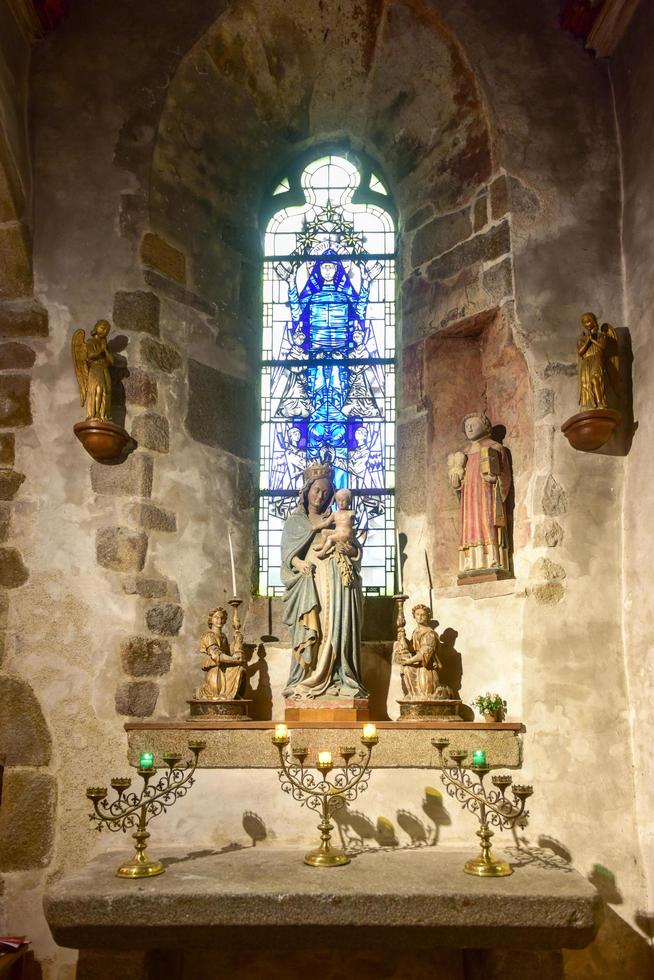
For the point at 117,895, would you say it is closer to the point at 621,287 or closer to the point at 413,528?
the point at 413,528

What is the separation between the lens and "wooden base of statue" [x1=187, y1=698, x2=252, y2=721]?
4.99m

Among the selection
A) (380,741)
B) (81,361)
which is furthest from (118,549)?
(380,741)

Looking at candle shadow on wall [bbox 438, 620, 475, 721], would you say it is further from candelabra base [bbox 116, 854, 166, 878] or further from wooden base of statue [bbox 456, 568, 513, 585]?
Result: candelabra base [bbox 116, 854, 166, 878]

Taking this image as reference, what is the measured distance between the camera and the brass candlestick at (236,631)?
17.1 feet

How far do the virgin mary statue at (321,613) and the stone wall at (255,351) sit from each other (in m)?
0.59

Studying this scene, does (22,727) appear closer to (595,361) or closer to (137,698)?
(137,698)

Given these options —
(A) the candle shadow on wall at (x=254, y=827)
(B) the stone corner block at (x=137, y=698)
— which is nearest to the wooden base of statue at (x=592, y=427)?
(A) the candle shadow on wall at (x=254, y=827)

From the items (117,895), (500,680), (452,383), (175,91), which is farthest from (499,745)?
(175,91)

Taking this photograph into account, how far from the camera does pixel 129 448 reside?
5.44 metres

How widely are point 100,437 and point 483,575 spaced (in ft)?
7.94

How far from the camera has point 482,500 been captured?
17.8 feet

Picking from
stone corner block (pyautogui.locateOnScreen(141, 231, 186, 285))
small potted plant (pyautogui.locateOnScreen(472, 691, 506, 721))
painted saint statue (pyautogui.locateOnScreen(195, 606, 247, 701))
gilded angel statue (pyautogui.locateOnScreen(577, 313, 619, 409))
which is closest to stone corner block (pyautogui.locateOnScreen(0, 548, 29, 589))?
painted saint statue (pyautogui.locateOnScreen(195, 606, 247, 701))

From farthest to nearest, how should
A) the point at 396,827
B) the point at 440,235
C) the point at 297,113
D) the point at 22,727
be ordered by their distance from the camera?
the point at 297,113, the point at 440,235, the point at 22,727, the point at 396,827

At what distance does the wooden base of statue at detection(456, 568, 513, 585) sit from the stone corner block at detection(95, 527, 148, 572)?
196 cm
